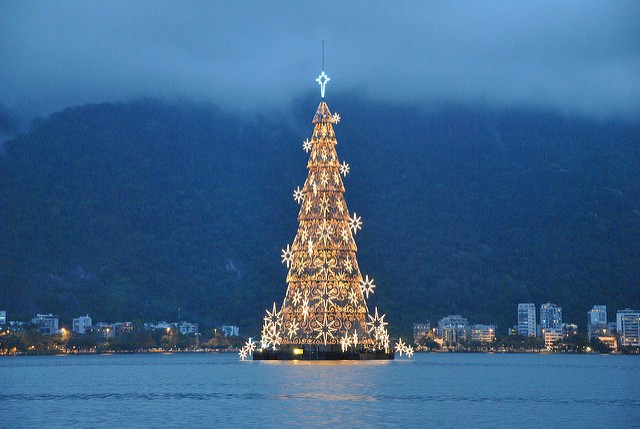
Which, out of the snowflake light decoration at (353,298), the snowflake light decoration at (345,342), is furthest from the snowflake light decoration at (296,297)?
the snowflake light decoration at (345,342)

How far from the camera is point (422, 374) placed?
389ft

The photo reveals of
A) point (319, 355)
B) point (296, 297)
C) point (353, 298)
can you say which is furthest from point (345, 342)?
point (296, 297)

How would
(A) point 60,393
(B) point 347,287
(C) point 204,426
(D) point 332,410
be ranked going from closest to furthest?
(C) point 204,426, (D) point 332,410, (A) point 60,393, (B) point 347,287

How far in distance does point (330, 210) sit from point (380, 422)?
54401 mm

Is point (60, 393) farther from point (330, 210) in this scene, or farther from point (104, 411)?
point (330, 210)

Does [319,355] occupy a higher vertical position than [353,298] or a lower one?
lower

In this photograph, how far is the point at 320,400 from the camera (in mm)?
75938

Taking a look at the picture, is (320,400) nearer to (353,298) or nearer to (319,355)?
(353,298)

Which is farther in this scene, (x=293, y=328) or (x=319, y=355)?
(x=319, y=355)

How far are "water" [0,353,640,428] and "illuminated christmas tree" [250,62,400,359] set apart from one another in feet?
9.18

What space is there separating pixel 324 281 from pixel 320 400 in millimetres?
38780

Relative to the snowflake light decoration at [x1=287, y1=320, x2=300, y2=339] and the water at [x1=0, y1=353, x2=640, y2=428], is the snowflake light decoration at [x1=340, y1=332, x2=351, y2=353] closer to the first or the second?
the water at [x1=0, y1=353, x2=640, y2=428]

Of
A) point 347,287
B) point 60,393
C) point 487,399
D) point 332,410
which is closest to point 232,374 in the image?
point 347,287

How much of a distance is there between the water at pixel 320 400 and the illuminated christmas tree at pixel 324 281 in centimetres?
280
